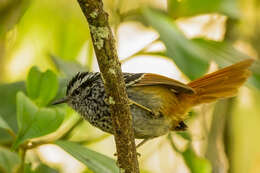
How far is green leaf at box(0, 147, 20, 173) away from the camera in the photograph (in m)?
2.54

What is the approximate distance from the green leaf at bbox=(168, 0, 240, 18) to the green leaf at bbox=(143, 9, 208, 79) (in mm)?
204

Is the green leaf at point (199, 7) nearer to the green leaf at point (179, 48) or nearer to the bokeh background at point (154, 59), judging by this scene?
the bokeh background at point (154, 59)

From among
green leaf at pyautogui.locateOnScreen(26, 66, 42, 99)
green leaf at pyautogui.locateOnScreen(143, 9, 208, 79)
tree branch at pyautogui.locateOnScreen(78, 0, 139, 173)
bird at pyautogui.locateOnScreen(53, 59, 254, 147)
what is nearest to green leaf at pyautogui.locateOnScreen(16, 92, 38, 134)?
green leaf at pyautogui.locateOnScreen(26, 66, 42, 99)

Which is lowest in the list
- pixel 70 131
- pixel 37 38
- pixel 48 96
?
pixel 70 131

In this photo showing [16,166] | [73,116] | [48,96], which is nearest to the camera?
[16,166]

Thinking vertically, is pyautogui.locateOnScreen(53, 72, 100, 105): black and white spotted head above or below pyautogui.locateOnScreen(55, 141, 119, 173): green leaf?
above

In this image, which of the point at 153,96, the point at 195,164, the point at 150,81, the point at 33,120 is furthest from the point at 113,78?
the point at 195,164

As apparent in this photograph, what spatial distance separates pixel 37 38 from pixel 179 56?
54.1 inches

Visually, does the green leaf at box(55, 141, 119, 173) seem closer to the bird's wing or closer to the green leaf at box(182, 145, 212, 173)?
the bird's wing

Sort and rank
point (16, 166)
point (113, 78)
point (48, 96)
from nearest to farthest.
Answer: point (113, 78)
point (16, 166)
point (48, 96)

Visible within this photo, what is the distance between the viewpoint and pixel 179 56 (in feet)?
10.5

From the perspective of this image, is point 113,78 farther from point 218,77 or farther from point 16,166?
point 218,77

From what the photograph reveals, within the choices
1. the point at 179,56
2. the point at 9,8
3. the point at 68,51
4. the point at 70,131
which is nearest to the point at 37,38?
the point at 68,51

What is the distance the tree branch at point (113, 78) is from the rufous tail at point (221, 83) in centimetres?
112
